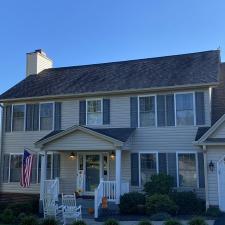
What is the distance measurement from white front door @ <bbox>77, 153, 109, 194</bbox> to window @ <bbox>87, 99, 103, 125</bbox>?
1.71m

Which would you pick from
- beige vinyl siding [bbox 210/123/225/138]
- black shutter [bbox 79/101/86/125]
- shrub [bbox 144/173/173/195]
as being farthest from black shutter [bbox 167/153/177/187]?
black shutter [bbox 79/101/86/125]

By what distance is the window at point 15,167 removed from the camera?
1914 centimetres

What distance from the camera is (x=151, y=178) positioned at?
15.5 m

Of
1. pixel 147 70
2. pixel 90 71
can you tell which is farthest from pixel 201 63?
pixel 90 71

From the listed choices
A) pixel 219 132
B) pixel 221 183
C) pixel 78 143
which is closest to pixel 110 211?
pixel 78 143

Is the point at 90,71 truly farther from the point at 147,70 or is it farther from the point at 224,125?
the point at 224,125

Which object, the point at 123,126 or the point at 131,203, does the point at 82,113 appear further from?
the point at 131,203

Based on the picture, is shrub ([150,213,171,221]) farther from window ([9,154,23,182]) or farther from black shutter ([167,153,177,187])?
window ([9,154,23,182])

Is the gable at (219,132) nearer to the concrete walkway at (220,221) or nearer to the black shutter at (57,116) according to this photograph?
the concrete walkway at (220,221)

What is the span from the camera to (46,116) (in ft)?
62.7

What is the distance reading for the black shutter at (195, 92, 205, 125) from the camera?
1611 centimetres

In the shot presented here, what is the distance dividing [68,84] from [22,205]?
7.03 meters

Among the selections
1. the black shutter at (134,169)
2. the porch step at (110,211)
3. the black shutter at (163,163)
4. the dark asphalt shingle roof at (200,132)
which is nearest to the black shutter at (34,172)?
the porch step at (110,211)

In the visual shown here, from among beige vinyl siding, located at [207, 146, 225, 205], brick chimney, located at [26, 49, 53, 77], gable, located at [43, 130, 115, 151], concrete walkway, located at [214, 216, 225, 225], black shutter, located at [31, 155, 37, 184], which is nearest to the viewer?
concrete walkway, located at [214, 216, 225, 225]
